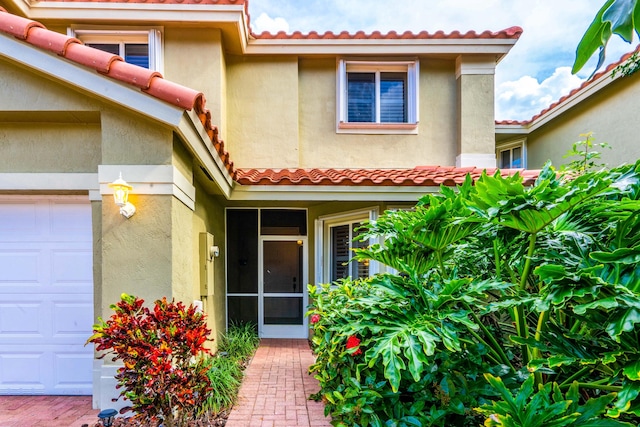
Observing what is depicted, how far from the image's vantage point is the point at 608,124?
8.88 metres

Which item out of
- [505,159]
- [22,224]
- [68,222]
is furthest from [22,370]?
[505,159]

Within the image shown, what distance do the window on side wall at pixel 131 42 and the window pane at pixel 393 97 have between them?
5.71 meters

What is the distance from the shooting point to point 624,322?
5.94ft

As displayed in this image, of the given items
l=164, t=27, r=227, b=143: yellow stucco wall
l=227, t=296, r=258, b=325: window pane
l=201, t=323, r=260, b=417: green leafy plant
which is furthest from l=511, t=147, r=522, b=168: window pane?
l=201, t=323, r=260, b=417: green leafy plant

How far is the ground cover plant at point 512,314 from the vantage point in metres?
1.96

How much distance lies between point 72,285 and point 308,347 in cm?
490

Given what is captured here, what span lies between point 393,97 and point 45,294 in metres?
8.60

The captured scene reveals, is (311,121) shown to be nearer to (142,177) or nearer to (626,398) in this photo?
(142,177)

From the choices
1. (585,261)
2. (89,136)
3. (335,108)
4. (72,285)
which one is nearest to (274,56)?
(335,108)

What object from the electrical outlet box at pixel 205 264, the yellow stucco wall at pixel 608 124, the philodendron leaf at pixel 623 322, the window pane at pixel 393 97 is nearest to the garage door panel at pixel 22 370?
the electrical outlet box at pixel 205 264

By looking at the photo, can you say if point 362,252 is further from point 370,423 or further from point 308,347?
point 308,347

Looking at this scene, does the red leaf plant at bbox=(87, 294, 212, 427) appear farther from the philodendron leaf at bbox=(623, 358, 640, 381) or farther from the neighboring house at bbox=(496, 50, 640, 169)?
the neighboring house at bbox=(496, 50, 640, 169)

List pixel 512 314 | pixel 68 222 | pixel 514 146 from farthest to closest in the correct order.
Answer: pixel 514 146
pixel 68 222
pixel 512 314

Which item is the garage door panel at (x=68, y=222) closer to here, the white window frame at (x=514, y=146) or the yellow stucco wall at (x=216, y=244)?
the yellow stucco wall at (x=216, y=244)
